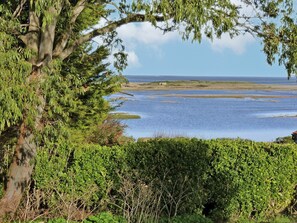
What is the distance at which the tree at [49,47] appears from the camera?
6.77 metres

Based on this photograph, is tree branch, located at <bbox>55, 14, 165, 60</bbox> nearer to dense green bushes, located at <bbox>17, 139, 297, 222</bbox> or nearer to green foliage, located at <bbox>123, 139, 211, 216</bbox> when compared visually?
dense green bushes, located at <bbox>17, 139, 297, 222</bbox>

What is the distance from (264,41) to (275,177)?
3.01 metres

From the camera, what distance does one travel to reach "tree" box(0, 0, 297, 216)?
677cm

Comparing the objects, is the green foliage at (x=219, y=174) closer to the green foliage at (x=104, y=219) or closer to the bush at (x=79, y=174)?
the bush at (x=79, y=174)

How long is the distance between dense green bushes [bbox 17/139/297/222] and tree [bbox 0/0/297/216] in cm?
62

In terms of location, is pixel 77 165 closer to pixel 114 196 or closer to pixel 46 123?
pixel 114 196

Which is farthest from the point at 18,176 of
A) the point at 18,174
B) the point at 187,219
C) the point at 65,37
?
the point at 187,219

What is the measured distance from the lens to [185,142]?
10.5 m

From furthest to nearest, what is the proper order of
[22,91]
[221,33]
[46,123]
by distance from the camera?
[221,33] → [46,123] → [22,91]

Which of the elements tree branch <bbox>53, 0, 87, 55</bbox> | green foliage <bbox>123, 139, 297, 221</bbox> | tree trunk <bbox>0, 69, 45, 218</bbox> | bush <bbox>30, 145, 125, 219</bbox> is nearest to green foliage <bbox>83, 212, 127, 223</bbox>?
A: bush <bbox>30, 145, 125, 219</bbox>

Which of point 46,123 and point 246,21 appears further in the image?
point 246,21

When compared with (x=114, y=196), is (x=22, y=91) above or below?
above

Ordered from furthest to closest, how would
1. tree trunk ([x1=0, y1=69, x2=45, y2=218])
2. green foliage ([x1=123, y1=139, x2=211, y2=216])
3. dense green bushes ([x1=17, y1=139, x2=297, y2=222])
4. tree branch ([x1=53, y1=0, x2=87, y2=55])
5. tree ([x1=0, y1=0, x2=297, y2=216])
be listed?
green foliage ([x1=123, y1=139, x2=211, y2=216]) → dense green bushes ([x1=17, y1=139, x2=297, y2=222]) → tree branch ([x1=53, y1=0, x2=87, y2=55]) → tree trunk ([x1=0, y1=69, x2=45, y2=218]) → tree ([x1=0, y1=0, x2=297, y2=216])

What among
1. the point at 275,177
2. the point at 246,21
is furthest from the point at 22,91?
the point at 275,177
